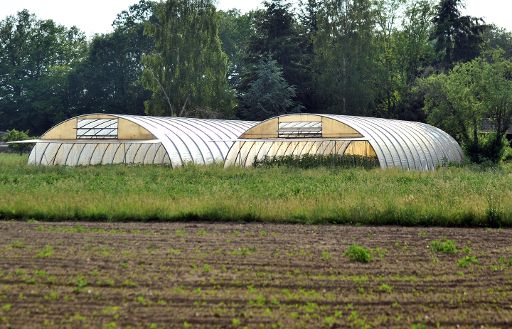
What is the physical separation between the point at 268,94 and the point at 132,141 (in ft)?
76.4

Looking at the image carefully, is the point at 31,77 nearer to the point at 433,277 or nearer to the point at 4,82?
the point at 4,82

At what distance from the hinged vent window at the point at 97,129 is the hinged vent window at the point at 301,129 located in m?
8.45

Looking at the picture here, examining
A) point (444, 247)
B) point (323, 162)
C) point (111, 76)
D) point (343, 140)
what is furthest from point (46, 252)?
point (111, 76)


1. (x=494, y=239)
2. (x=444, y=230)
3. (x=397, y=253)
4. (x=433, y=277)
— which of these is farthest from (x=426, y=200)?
(x=433, y=277)

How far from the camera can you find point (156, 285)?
29.1 ft

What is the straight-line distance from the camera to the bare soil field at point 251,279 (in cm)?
762

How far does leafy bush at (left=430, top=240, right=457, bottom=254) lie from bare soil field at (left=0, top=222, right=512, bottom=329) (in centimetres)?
3

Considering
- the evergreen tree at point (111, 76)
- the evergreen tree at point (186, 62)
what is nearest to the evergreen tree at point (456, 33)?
the evergreen tree at point (186, 62)

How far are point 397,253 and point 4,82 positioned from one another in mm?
69630

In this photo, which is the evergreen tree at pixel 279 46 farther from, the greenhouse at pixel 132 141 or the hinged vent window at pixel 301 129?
the hinged vent window at pixel 301 129

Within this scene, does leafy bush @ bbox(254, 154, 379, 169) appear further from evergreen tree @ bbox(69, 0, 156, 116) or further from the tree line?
evergreen tree @ bbox(69, 0, 156, 116)

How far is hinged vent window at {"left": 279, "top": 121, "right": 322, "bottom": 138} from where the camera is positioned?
1260 inches

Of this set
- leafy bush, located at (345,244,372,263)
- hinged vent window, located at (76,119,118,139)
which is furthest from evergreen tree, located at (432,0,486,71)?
leafy bush, located at (345,244,372,263)

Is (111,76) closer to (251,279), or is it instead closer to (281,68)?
(281,68)
